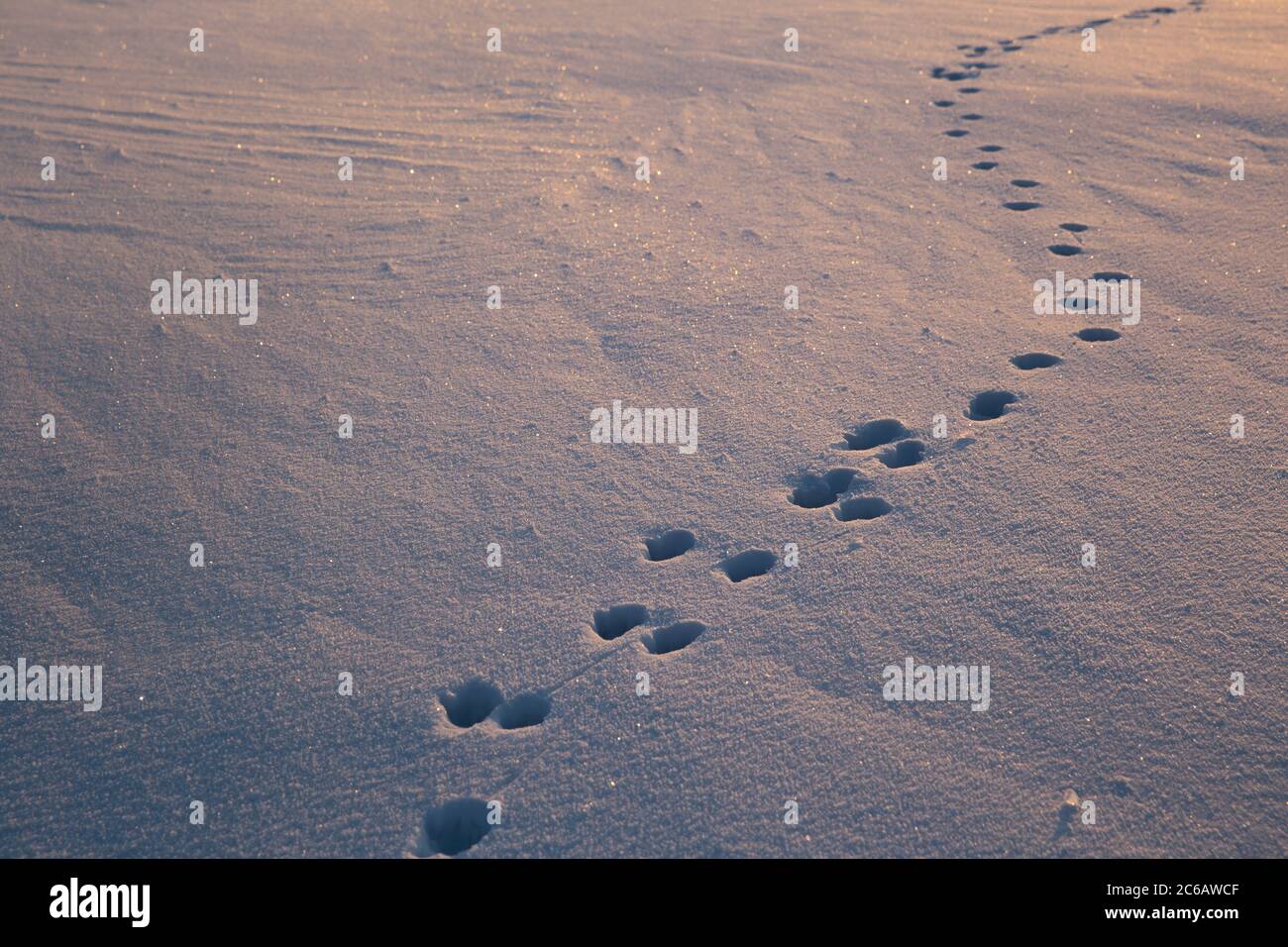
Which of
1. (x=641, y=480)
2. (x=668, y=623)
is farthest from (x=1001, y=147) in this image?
(x=668, y=623)

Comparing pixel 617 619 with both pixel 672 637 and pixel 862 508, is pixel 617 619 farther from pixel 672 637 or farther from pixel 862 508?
pixel 862 508

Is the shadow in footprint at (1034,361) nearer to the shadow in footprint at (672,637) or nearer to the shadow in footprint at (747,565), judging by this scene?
the shadow in footprint at (747,565)

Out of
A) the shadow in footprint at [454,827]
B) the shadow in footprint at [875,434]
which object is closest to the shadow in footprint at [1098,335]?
the shadow in footprint at [875,434]

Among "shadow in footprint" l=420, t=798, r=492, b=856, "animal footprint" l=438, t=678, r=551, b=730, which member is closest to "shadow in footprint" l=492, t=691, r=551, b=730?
"animal footprint" l=438, t=678, r=551, b=730

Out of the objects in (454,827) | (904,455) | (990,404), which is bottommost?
(454,827)
